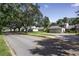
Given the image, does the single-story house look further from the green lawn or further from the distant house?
the green lawn

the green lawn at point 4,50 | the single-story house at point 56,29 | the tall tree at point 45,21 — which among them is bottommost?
the green lawn at point 4,50

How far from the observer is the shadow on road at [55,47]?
7.51ft

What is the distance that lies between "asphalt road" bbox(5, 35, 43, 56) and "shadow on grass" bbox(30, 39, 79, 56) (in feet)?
0.17

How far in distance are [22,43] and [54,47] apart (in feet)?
1.15

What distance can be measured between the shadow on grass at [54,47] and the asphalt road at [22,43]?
0.05 meters

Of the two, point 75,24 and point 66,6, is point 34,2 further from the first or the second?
point 75,24

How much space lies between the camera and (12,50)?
7.55 feet

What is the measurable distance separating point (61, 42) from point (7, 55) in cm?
60

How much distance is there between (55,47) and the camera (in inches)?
90.7

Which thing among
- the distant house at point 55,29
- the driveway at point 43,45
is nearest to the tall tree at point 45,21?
the distant house at point 55,29

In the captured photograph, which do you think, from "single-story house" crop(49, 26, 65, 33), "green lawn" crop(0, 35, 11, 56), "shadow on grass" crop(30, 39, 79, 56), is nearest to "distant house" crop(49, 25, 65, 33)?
"single-story house" crop(49, 26, 65, 33)

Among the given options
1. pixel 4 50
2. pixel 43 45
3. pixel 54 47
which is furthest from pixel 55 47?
pixel 4 50

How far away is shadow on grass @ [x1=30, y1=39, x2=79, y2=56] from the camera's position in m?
2.29

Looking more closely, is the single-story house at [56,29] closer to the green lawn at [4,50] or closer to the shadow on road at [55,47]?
the shadow on road at [55,47]
